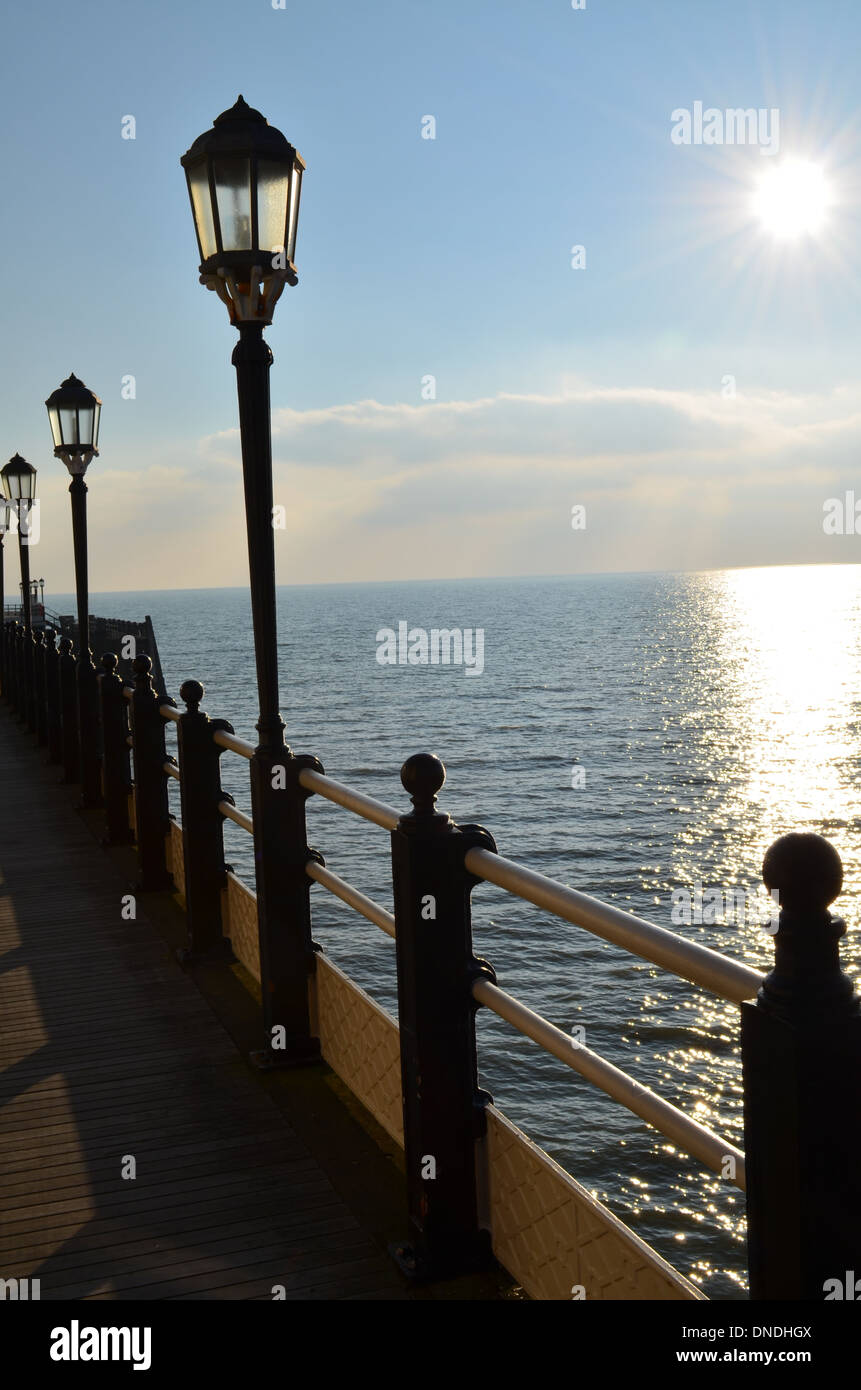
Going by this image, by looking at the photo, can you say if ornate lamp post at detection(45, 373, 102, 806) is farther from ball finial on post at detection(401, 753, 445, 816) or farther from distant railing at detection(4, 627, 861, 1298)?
ball finial on post at detection(401, 753, 445, 816)

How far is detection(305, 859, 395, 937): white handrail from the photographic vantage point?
4.06 m

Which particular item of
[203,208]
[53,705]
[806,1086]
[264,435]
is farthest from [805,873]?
[53,705]

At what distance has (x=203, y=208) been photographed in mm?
5113

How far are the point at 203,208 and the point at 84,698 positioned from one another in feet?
23.7

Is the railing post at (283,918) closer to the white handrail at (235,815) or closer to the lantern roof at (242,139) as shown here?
the white handrail at (235,815)

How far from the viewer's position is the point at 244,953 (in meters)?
6.46

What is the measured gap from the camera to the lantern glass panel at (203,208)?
5.05 m

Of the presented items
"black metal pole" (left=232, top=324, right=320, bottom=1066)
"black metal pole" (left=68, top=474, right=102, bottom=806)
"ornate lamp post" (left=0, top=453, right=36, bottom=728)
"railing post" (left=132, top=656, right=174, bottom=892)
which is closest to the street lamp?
"ornate lamp post" (left=0, top=453, right=36, bottom=728)

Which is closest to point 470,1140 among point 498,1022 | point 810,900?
point 810,900

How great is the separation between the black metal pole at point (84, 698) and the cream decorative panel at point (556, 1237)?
8.73 meters

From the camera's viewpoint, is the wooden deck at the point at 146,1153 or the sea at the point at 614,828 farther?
the sea at the point at 614,828

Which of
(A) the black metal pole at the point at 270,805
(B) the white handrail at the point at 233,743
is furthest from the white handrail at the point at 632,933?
(B) the white handrail at the point at 233,743
